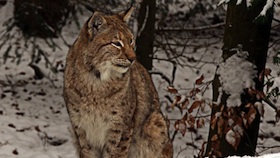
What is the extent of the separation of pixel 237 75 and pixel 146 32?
2.91 m

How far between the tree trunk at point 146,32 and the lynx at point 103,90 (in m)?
3.20

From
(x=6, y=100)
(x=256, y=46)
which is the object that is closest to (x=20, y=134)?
(x=6, y=100)

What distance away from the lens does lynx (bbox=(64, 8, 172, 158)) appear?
16.2 feet

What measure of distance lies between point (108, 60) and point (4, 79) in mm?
5605

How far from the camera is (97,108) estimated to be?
16.8 feet

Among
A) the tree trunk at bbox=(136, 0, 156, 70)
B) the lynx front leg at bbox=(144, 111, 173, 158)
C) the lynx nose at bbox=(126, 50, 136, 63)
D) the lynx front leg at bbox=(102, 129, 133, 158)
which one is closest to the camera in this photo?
the lynx nose at bbox=(126, 50, 136, 63)

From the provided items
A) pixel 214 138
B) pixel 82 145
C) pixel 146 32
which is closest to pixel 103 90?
pixel 82 145

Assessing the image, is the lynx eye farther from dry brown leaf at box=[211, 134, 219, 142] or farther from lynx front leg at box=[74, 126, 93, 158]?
dry brown leaf at box=[211, 134, 219, 142]

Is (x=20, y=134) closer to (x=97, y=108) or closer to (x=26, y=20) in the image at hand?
(x=26, y=20)

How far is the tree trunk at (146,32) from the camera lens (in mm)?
8539

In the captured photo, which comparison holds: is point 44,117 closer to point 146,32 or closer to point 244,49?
point 146,32

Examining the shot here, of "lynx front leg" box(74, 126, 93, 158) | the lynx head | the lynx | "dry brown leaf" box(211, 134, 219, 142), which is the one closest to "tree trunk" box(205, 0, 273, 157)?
"dry brown leaf" box(211, 134, 219, 142)

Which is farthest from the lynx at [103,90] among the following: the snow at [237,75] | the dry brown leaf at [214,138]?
the snow at [237,75]

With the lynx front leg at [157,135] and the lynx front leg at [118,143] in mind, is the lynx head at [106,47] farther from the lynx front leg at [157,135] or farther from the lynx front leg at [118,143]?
the lynx front leg at [157,135]
